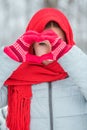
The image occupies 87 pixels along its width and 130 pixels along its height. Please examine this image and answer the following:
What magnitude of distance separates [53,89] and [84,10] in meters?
2.48

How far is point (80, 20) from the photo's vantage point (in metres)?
4.15

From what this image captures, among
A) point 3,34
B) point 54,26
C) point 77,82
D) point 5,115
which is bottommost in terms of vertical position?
point 5,115

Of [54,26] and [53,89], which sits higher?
[54,26]

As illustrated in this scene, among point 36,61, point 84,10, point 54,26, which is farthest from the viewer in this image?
point 84,10

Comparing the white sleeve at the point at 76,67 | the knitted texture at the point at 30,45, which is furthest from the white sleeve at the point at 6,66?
the white sleeve at the point at 76,67

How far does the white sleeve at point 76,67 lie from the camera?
1706 mm

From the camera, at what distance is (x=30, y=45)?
1.71 metres

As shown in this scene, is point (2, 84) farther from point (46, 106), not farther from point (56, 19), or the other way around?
point (56, 19)

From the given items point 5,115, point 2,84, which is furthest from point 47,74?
point 5,115

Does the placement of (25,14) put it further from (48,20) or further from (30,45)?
(30,45)

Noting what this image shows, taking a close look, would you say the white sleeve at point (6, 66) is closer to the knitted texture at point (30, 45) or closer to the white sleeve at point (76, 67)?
the knitted texture at point (30, 45)

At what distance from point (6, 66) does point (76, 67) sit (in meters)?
0.27

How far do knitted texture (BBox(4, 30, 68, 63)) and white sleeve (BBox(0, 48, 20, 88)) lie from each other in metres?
0.02

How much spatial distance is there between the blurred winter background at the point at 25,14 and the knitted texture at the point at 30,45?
93.4 inches
